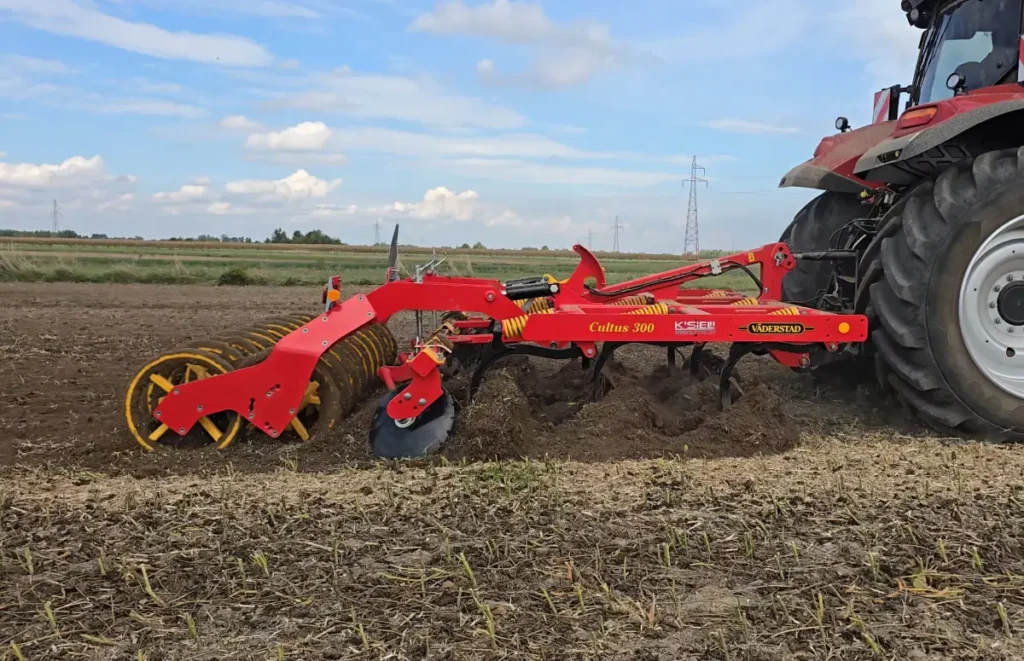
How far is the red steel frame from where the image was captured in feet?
13.4

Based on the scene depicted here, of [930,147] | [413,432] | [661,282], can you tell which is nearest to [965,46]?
[930,147]

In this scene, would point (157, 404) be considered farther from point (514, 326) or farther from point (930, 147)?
point (930, 147)

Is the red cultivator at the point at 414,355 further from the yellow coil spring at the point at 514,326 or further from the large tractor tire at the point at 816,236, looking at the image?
the large tractor tire at the point at 816,236

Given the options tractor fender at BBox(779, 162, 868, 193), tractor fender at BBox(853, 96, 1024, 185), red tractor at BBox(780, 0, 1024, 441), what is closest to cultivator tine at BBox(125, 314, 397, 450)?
red tractor at BBox(780, 0, 1024, 441)

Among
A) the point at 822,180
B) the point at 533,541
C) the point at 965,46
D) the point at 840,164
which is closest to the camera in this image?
the point at 533,541

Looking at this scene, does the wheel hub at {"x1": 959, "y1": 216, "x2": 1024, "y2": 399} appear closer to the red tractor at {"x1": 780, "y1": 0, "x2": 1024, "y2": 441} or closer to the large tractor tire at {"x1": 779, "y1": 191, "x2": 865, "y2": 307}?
the red tractor at {"x1": 780, "y1": 0, "x2": 1024, "y2": 441}

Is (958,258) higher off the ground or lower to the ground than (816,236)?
lower

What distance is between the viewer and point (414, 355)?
170 inches

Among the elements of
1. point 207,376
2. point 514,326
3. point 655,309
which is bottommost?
point 207,376

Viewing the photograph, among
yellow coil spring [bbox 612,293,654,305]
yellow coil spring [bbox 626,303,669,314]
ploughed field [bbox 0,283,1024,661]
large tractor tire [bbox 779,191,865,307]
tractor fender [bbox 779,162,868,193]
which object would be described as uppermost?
tractor fender [bbox 779,162,868,193]

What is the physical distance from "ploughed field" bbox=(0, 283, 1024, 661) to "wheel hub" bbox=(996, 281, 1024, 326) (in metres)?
0.79

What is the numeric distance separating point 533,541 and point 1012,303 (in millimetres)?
3278

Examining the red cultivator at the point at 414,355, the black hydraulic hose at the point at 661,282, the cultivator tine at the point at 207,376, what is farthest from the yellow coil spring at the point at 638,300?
the cultivator tine at the point at 207,376

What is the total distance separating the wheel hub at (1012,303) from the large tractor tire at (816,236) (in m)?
1.53
